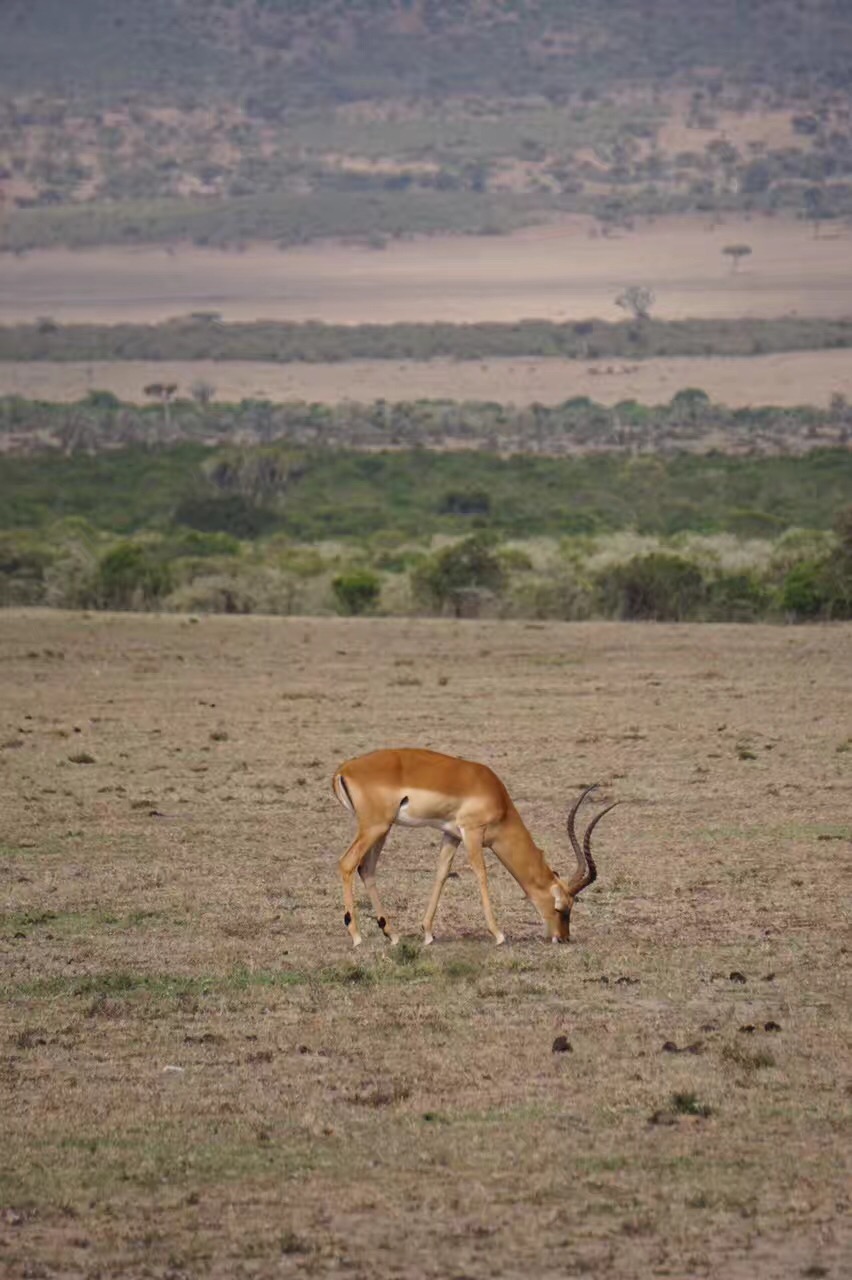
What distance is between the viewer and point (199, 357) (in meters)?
180

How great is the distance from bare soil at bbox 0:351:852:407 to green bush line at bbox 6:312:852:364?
81.8 inches

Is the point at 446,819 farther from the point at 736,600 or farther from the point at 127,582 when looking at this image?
the point at 127,582

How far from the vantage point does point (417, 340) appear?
186125 mm

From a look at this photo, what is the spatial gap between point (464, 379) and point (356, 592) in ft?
430

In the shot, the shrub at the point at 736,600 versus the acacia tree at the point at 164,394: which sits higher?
the shrub at the point at 736,600

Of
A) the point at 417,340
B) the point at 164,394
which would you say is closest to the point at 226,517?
the point at 164,394

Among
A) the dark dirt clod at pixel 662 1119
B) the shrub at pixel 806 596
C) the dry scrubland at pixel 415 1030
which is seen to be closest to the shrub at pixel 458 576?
the shrub at pixel 806 596

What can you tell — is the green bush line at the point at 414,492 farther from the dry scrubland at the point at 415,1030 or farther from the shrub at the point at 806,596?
the dry scrubland at the point at 415,1030

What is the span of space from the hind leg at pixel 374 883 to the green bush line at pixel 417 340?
157m

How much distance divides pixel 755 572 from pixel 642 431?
249 ft

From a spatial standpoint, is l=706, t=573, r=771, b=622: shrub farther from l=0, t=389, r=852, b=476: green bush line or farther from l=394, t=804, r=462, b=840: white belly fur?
l=0, t=389, r=852, b=476: green bush line

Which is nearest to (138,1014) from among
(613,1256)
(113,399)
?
(613,1256)

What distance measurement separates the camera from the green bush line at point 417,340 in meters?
174

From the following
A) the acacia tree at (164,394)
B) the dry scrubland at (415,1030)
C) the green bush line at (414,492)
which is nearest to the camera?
the dry scrubland at (415,1030)
